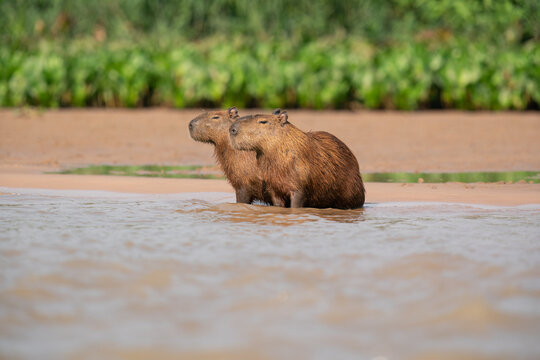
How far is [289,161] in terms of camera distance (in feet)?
21.9

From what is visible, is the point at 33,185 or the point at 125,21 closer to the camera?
the point at 33,185

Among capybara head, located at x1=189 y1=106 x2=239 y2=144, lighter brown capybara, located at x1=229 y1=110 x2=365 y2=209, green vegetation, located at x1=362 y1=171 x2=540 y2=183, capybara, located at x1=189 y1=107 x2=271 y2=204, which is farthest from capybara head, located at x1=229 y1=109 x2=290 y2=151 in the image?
green vegetation, located at x1=362 y1=171 x2=540 y2=183

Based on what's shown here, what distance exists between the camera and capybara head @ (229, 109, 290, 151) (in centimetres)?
665

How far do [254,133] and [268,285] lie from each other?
249 cm

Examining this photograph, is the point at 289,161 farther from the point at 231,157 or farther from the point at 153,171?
the point at 153,171

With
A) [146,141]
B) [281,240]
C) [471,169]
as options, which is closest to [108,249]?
[281,240]

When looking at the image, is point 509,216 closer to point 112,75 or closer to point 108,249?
point 108,249

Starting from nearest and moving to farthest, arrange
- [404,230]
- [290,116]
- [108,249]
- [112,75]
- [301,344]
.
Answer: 1. [301,344]
2. [108,249]
3. [404,230]
4. [290,116]
5. [112,75]

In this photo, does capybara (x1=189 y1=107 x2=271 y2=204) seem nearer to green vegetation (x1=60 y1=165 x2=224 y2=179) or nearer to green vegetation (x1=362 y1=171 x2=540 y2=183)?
green vegetation (x1=60 y1=165 x2=224 y2=179)

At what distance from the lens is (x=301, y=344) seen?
3441 millimetres

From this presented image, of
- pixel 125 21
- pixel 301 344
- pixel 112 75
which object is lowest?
pixel 301 344

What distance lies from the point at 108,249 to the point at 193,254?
535 millimetres

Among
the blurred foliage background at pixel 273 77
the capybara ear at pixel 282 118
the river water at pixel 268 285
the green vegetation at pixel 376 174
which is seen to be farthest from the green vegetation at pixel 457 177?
the blurred foliage background at pixel 273 77

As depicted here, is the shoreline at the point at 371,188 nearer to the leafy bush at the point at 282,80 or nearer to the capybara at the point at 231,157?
the capybara at the point at 231,157
